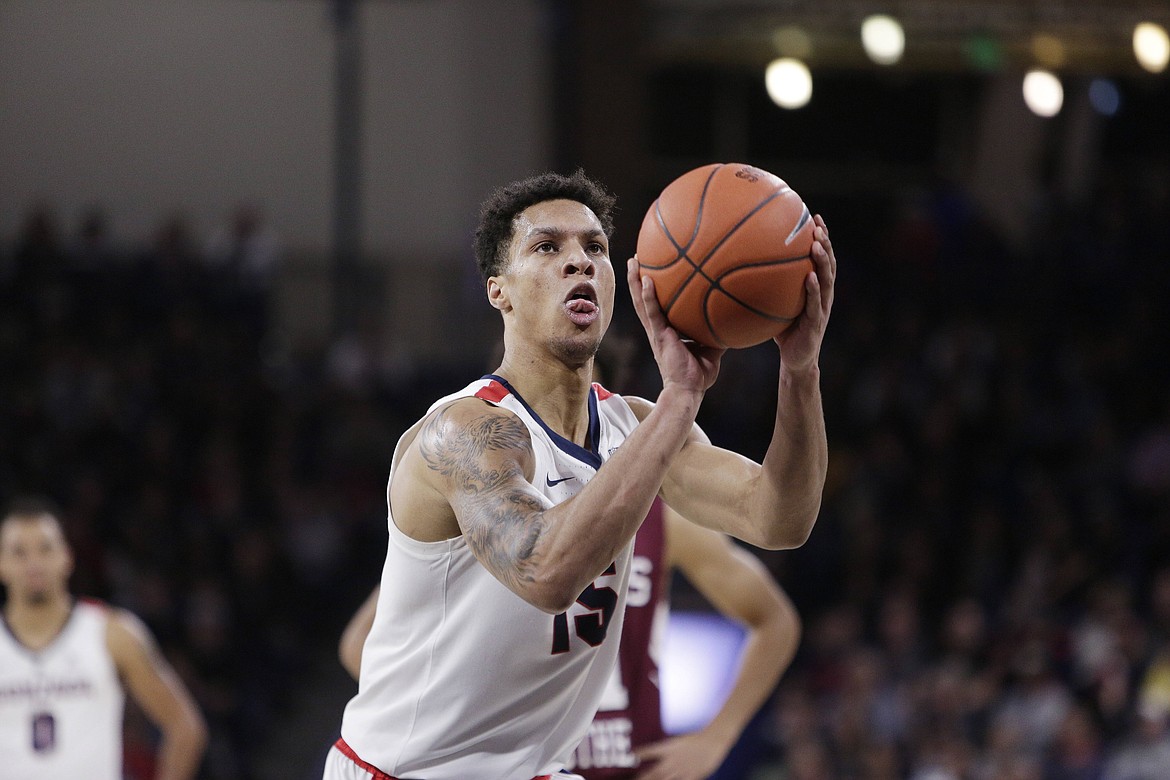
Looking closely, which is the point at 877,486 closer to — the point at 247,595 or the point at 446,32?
the point at 247,595

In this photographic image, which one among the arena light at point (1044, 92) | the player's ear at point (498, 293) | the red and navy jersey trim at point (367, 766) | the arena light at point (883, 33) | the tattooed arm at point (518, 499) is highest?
the arena light at point (883, 33)

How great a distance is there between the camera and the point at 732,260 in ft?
9.80

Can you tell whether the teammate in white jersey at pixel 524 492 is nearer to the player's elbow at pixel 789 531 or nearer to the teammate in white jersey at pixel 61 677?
the player's elbow at pixel 789 531

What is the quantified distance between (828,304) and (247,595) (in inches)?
322

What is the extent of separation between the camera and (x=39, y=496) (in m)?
10.7

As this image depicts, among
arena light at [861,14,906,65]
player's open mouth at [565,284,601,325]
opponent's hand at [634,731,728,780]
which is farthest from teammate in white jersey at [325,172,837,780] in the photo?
arena light at [861,14,906,65]

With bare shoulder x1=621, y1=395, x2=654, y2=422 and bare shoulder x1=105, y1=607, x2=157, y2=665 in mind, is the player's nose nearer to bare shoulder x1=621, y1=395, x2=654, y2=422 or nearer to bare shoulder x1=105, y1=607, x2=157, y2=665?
bare shoulder x1=621, y1=395, x2=654, y2=422

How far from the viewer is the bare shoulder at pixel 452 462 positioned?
2.80 metres

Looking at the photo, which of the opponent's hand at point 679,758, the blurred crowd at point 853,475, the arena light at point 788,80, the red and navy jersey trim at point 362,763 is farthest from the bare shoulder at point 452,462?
the arena light at point 788,80

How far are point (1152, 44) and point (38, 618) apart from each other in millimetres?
9440

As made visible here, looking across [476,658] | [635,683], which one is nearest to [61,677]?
[635,683]

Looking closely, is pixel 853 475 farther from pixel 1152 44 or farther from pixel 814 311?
pixel 814 311

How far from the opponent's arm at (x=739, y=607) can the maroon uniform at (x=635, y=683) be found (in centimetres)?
16

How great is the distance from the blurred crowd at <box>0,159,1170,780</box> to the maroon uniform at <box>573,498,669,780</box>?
14.5 feet
